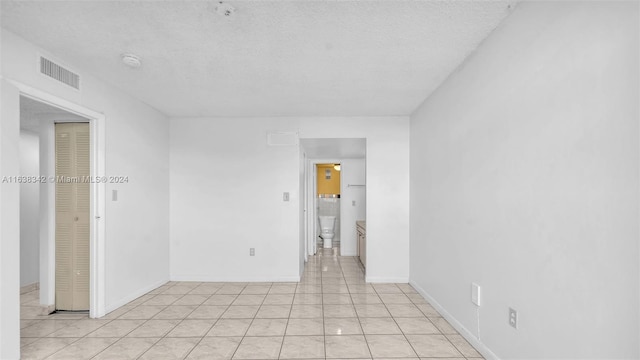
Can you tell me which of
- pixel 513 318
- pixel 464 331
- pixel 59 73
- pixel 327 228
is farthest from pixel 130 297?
pixel 327 228

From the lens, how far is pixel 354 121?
461 centimetres

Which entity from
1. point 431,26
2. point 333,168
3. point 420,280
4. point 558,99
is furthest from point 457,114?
point 333,168

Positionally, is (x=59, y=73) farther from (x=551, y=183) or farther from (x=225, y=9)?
(x=551, y=183)

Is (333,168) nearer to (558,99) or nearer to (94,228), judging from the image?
(94,228)

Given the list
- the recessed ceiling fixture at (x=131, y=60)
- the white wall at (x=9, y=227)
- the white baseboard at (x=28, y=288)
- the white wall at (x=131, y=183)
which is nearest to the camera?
the white wall at (x=9, y=227)

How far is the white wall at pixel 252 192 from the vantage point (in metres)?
4.59

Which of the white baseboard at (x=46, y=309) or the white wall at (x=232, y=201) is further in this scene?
the white wall at (x=232, y=201)

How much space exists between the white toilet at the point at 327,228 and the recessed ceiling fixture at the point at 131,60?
526 centimetres

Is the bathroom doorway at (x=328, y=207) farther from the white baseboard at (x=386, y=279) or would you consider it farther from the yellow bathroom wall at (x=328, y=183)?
Answer: the white baseboard at (x=386, y=279)

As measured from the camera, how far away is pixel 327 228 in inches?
291

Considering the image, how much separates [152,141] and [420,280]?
390cm

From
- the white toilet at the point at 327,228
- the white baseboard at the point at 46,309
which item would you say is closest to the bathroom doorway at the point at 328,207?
the white toilet at the point at 327,228

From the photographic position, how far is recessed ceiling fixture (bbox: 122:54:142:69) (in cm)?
263

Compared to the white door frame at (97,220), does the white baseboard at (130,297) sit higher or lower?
A: lower
